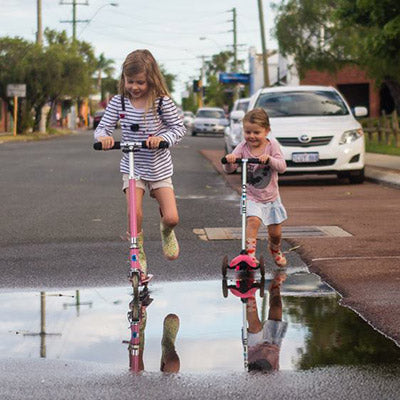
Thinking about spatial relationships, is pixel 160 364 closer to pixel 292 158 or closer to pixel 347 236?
pixel 347 236

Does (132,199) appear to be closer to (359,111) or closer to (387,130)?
(359,111)

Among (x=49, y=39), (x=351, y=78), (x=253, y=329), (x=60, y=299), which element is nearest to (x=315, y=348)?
(x=253, y=329)

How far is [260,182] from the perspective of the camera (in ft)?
28.8

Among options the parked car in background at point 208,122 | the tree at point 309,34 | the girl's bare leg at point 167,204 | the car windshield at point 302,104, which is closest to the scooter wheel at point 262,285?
the girl's bare leg at point 167,204

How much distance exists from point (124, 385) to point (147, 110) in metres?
2.93

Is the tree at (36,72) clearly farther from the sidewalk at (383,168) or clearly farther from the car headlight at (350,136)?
the car headlight at (350,136)

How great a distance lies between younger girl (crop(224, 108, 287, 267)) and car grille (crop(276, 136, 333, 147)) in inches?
369

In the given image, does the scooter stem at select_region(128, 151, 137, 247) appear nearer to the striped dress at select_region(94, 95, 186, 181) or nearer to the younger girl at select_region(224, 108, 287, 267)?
the striped dress at select_region(94, 95, 186, 181)

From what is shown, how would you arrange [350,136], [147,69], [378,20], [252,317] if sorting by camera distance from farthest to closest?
[378,20]
[350,136]
[147,69]
[252,317]

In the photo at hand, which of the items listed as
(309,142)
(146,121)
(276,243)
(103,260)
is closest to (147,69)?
(146,121)

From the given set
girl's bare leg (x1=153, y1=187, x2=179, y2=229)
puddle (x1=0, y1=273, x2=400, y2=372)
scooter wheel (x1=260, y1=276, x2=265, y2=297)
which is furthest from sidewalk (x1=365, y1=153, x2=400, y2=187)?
puddle (x1=0, y1=273, x2=400, y2=372)

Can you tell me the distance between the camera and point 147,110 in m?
7.50

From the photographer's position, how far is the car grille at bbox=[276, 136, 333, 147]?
18.2m

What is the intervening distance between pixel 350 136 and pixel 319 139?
24.5 inches
